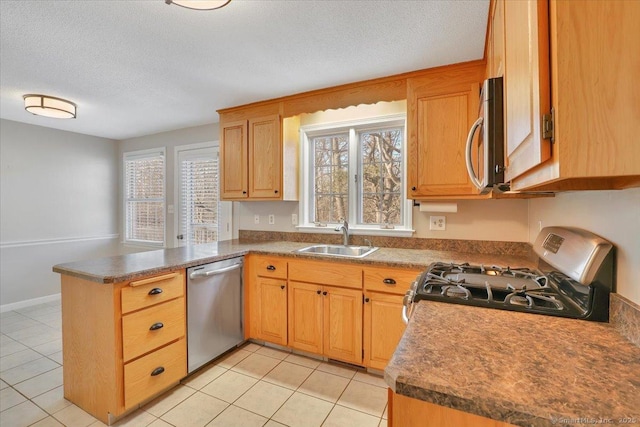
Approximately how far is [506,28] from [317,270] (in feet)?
5.98

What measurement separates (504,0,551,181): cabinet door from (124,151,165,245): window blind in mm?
4284

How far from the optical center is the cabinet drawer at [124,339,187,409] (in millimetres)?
1755

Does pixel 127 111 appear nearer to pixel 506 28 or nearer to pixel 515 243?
pixel 506 28

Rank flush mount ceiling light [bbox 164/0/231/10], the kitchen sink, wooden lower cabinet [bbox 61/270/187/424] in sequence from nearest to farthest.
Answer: flush mount ceiling light [bbox 164/0/231/10], wooden lower cabinet [bbox 61/270/187/424], the kitchen sink

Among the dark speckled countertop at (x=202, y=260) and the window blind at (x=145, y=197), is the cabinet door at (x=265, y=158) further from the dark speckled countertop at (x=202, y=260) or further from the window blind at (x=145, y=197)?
the window blind at (x=145, y=197)

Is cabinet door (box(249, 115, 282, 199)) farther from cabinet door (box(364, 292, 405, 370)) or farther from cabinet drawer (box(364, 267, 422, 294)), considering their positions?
cabinet door (box(364, 292, 405, 370))

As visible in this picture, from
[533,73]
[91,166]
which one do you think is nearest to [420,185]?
[533,73]

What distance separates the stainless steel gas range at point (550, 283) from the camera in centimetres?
95

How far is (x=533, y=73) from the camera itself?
2.06 ft

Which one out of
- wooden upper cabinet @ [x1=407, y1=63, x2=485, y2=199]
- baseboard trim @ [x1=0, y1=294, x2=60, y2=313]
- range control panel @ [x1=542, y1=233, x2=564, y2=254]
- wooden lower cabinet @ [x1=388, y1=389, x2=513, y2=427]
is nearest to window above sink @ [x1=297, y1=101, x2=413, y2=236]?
wooden upper cabinet @ [x1=407, y1=63, x2=485, y2=199]

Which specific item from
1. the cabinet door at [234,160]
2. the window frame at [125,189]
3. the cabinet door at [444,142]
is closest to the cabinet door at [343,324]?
the cabinet door at [444,142]

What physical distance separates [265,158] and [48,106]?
2.04 meters

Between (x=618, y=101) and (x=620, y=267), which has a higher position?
(x=618, y=101)

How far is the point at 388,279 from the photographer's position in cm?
207
